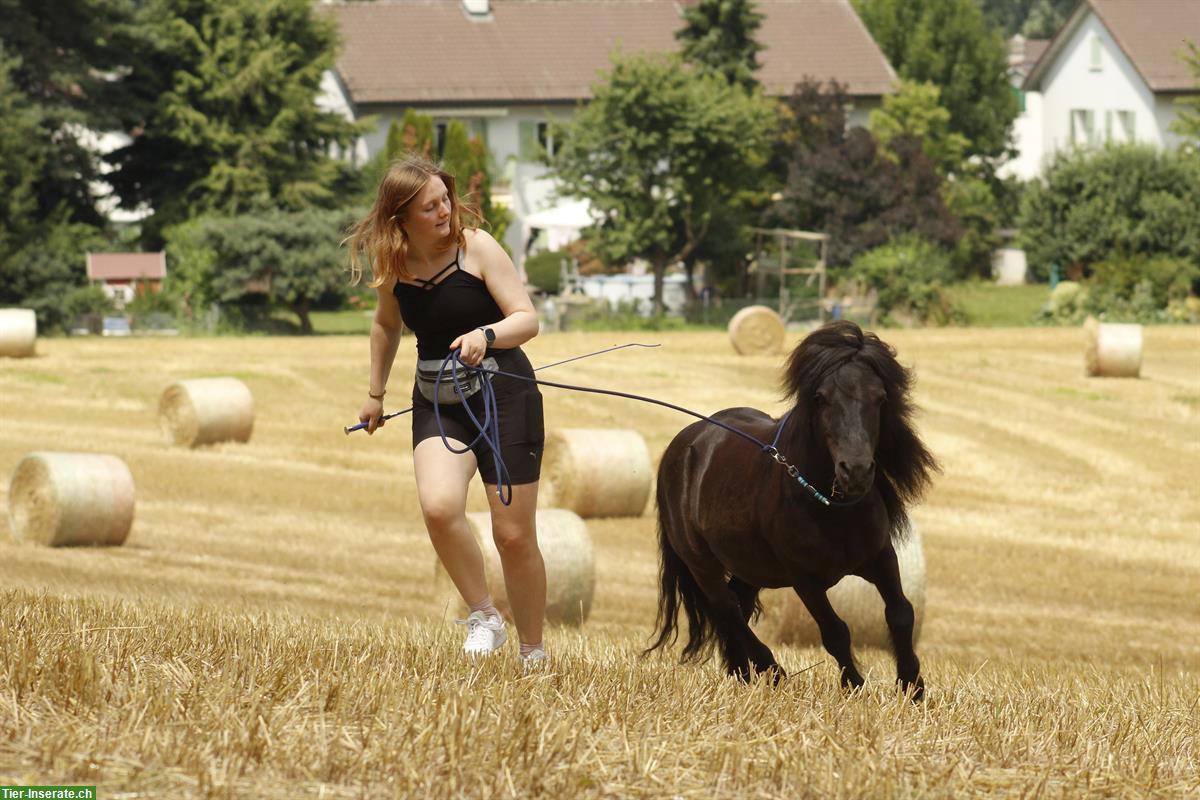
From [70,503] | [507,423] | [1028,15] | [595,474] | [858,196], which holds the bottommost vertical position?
[595,474]

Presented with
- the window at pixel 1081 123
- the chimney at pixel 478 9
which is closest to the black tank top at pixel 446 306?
the chimney at pixel 478 9

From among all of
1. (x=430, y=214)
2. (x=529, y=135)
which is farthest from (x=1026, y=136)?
(x=430, y=214)

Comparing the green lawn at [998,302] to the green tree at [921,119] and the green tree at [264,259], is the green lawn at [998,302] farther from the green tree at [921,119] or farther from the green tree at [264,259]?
the green tree at [264,259]

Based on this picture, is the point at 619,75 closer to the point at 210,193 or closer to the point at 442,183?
the point at 210,193

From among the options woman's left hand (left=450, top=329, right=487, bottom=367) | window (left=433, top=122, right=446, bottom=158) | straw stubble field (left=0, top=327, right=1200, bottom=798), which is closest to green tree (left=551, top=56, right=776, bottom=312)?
straw stubble field (left=0, top=327, right=1200, bottom=798)

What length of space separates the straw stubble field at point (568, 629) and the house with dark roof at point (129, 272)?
34.9ft

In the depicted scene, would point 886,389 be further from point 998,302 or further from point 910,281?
point 998,302

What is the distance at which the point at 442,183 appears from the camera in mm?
6641

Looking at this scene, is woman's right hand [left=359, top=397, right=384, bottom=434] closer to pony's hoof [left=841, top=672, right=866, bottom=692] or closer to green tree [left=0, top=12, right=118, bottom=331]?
pony's hoof [left=841, top=672, right=866, bottom=692]

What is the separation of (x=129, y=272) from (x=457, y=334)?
41538 mm

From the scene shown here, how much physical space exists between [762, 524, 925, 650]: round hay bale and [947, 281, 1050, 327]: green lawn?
33.0m

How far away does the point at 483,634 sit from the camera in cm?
692

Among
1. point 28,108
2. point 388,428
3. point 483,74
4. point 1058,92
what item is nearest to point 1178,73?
point 1058,92

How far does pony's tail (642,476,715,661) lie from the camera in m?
8.62
